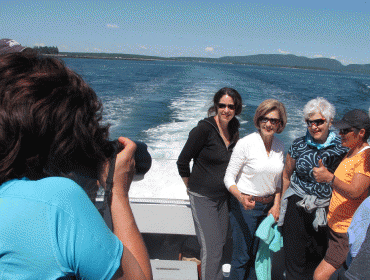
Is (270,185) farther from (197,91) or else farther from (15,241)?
(197,91)

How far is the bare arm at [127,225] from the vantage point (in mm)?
506

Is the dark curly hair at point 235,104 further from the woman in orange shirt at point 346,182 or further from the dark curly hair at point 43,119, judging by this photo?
the dark curly hair at point 43,119

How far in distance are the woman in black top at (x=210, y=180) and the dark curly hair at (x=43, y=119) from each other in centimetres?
104

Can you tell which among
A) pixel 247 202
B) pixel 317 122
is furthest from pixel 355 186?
pixel 247 202

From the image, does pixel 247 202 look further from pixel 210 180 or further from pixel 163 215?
pixel 163 215

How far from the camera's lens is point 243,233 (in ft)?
5.26

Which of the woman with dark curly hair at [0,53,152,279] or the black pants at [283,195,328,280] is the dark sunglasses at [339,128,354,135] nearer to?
the black pants at [283,195,328,280]

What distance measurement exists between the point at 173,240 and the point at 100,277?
1839 millimetres

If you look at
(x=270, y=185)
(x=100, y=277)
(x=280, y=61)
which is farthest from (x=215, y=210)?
Answer: (x=280, y=61)

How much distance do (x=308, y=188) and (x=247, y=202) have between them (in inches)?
13.0

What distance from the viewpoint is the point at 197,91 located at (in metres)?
8.01

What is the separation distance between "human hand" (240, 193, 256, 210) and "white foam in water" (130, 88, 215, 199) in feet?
1.89

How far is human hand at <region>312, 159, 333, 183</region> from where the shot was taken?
1322 mm

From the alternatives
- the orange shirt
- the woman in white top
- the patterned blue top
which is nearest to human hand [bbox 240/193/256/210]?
the woman in white top
